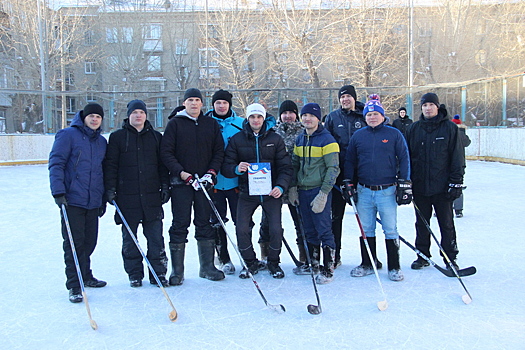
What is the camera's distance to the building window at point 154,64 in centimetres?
2715

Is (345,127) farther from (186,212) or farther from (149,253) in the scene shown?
(149,253)

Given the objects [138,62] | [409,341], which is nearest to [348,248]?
[409,341]

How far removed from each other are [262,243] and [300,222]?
0.54 metres

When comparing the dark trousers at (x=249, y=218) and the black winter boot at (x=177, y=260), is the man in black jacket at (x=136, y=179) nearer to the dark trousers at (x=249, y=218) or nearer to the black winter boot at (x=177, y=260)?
the black winter boot at (x=177, y=260)

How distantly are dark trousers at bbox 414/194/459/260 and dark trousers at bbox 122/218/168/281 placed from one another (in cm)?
225

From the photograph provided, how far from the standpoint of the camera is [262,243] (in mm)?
4254

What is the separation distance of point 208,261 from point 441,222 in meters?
2.04

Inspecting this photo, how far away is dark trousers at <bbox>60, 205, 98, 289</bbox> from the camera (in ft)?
11.4

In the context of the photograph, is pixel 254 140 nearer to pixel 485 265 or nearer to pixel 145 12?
pixel 485 265

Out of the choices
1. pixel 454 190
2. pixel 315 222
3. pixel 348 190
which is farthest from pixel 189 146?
pixel 454 190

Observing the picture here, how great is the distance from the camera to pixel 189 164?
12.1 feet

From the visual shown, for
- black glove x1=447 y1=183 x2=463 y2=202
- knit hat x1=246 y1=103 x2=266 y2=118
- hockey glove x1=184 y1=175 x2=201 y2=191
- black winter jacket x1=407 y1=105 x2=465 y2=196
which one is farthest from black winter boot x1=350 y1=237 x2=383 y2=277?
hockey glove x1=184 y1=175 x2=201 y2=191

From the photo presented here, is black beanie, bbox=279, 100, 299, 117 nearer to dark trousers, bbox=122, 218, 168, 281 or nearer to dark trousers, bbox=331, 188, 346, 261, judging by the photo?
dark trousers, bbox=331, 188, 346, 261

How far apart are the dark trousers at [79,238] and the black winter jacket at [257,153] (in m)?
1.12
